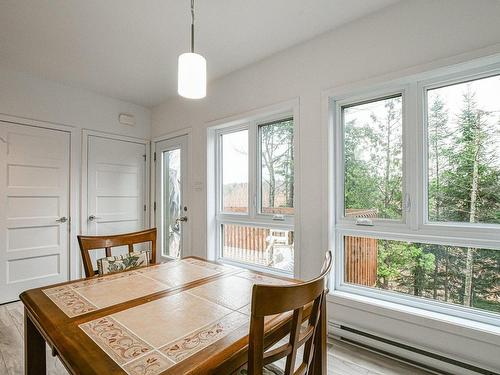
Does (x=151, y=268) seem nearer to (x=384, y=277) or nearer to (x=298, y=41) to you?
(x=384, y=277)

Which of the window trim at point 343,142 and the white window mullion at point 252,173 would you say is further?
the white window mullion at point 252,173

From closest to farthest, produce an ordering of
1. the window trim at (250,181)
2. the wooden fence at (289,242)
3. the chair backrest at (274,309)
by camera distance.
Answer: the chair backrest at (274,309)
the wooden fence at (289,242)
the window trim at (250,181)

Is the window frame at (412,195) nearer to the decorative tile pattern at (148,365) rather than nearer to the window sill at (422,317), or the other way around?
the window sill at (422,317)

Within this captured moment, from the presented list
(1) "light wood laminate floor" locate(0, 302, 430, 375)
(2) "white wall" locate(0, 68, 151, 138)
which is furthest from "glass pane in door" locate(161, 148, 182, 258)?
(1) "light wood laminate floor" locate(0, 302, 430, 375)

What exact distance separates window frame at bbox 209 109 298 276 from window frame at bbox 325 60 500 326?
0.35 meters

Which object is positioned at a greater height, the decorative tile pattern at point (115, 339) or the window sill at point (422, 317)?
the decorative tile pattern at point (115, 339)

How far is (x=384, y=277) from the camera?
2012mm

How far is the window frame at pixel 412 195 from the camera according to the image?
5.40ft

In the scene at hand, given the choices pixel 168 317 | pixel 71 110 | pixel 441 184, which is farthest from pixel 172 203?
pixel 441 184

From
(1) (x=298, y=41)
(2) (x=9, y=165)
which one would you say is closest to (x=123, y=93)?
(2) (x=9, y=165)

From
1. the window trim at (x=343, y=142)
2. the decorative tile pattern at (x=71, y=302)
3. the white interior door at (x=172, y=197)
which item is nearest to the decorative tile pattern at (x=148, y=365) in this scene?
the decorative tile pattern at (x=71, y=302)

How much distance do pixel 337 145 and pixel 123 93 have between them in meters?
2.78

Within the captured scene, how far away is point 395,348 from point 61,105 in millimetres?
4020

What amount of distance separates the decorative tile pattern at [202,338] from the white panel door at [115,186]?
3.02 m
